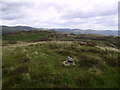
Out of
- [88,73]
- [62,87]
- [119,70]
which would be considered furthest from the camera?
[119,70]

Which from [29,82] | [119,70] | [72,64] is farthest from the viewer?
[72,64]

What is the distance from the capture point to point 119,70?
842cm

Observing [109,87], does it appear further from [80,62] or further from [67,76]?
[80,62]

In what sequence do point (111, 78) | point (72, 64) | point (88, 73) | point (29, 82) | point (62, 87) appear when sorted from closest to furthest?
point (62, 87) → point (29, 82) → point (111, 78) → point (88, 73) → point (72, 64)

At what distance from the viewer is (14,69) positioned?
8.62 m

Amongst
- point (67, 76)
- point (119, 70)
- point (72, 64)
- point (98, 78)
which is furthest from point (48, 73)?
point (119, 70)

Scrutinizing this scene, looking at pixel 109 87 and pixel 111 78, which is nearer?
pixel 109 87

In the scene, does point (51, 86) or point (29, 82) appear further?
point (29, 82)

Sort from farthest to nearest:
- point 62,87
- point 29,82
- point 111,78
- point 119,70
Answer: point 119,70, point 111,78, point 29,82, point 62,87

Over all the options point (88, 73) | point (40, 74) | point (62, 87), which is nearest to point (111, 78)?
point (88, 73)

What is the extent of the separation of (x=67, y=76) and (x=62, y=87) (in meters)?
1.32

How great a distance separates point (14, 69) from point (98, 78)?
5.71 metres

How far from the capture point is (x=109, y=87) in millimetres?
6332

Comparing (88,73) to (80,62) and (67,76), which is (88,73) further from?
(80,62)
